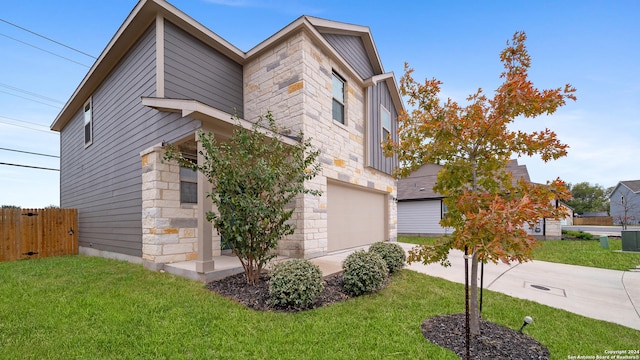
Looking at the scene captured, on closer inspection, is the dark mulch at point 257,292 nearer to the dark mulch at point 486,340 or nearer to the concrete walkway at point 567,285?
the concrete walkway at point 567,285

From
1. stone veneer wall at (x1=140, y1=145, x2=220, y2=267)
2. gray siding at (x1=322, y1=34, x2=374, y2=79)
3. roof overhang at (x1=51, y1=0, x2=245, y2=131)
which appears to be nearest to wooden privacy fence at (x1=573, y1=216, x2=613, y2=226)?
gray siding at (x1=322, y1=34, x2=374, y2=79)

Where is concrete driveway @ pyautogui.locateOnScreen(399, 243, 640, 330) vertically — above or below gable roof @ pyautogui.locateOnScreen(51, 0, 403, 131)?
below

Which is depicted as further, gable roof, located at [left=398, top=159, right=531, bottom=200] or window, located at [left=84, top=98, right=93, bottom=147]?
gable roof, located at [left=398, top=159, right=531, bottom=200]

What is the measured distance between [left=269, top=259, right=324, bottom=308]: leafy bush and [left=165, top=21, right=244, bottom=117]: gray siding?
504 centimetres

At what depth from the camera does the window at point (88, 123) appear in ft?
32.7

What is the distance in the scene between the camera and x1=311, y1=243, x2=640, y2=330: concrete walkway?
4414 mm

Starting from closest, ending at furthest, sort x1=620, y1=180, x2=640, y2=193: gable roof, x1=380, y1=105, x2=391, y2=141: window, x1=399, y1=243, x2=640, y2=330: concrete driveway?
x1=399, y1=243, x2=640, y2=330: concrete driveway
x1=380, y1=105, x2=391, y2=141: window
x1=620, y1=180, x2=640, y2=193: gable roof

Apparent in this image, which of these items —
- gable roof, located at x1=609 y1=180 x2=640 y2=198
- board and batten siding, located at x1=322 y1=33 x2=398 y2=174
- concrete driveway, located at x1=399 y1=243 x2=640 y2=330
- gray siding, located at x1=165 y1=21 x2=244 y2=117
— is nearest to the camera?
concrete driveway, located at x1=399 y1=243 x2=640 y2=330

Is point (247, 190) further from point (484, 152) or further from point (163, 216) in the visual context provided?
point (484, 152)

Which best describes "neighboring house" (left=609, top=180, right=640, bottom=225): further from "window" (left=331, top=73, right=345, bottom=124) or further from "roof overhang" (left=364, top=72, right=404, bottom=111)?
"window" (left=331, top=73, right=345, bottom=124)

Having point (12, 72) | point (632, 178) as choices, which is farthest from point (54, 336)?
point (632, 178)

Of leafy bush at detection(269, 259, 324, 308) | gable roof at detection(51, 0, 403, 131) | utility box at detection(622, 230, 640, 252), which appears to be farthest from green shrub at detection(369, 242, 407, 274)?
utility box at detection(622, 230, 640, 252)

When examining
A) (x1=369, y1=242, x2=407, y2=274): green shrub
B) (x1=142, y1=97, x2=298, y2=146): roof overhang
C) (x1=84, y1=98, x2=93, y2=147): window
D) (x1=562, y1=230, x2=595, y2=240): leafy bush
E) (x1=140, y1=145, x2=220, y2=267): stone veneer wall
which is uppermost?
(x1=84, y1=98, x2=93, y2=147): window

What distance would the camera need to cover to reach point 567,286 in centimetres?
563
